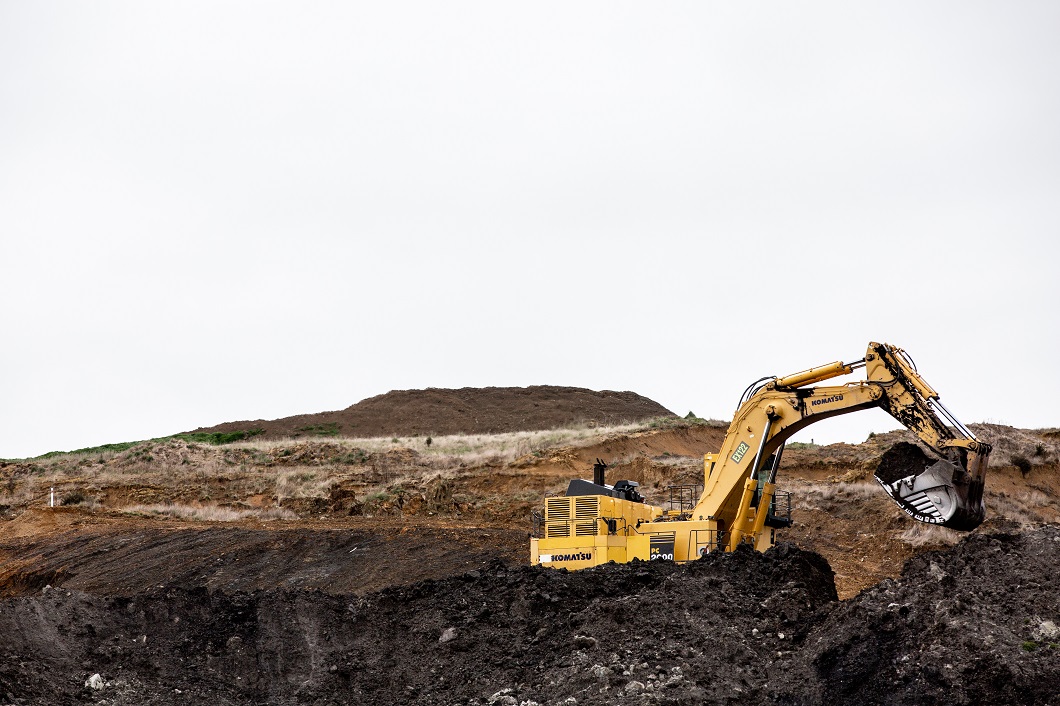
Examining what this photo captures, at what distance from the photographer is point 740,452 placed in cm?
1800

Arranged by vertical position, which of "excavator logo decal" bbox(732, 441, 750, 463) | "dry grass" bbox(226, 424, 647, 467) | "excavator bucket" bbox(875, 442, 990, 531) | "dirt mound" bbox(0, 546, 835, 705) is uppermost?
"dry grass" bbox(226, 424, 647, 467)

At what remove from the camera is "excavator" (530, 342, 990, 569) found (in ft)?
52.2

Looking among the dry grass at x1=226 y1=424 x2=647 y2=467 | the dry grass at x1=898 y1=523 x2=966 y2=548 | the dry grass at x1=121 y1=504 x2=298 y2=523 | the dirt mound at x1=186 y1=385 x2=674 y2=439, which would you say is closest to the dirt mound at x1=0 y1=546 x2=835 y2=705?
the dry grass at x1=898 y1=523 x2=966 y2=548

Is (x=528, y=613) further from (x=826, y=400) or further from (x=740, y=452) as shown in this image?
(x=826, y=400)

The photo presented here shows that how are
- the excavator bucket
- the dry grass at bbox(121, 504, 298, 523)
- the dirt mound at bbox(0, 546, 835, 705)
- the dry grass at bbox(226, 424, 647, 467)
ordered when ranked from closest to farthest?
the dirt mound at bbox(0, 546, 835, 705) → the excavator bucket → the dry grass at bbox(121, 504, 298, 523) → the dry grass at bbox(226, 424, 647, 467)

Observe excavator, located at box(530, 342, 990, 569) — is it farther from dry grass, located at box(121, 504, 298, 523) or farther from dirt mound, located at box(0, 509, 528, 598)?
dry grass, located at box(121, 504, 298, 523)

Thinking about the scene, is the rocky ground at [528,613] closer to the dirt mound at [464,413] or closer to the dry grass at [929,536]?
the dry grass at [929,536]

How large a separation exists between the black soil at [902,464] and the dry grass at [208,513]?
2154 cm

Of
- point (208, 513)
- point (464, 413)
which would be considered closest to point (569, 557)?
point (208, 513)

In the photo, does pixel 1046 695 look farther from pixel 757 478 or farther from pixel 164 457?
pixel 164 457

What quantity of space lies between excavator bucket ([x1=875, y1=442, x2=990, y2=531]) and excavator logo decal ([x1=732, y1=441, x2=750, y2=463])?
8.04 ft

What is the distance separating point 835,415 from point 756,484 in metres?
1.63

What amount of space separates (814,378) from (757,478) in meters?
1.80

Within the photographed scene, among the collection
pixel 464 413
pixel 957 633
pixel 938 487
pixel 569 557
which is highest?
pixel 464 413
